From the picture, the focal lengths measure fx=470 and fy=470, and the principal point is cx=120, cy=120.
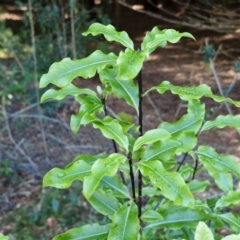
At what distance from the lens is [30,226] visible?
3385 millimetres

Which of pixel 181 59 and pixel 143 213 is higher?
pixel 143 213

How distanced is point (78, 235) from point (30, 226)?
87.1 inches

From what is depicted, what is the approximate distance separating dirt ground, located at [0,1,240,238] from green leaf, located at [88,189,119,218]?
2228 millimetres

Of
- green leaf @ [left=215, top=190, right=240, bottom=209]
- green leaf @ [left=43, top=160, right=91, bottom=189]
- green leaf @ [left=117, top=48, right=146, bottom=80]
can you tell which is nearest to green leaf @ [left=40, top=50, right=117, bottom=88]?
green leaf @ [left=117, top=48, right=146, bottom=80]

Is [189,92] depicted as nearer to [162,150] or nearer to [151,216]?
[162,150]

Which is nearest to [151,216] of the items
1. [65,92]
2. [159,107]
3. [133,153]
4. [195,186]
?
[133,153]

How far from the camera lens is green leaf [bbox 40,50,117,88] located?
1.16 m

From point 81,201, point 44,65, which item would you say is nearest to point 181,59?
point 44,65

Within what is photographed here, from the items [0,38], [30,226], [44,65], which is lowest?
[30,226]

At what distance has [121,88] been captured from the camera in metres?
1.31

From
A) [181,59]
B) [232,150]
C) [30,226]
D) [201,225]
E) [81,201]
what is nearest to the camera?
[201,225]

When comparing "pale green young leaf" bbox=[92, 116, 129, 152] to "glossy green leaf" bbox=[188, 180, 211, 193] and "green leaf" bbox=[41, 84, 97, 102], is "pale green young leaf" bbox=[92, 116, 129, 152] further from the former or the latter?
"glossy green leaf" bbox=[188, 180, 211, 193]

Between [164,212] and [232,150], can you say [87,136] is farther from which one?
[164,212]

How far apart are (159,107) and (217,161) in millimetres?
4253
